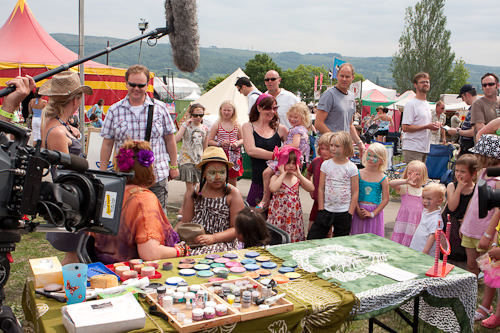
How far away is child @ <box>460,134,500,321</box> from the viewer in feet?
11.6

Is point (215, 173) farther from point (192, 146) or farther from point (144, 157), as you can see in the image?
point (192, 146)

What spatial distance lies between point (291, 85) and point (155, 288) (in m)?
88.2

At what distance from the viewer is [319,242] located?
3178mm

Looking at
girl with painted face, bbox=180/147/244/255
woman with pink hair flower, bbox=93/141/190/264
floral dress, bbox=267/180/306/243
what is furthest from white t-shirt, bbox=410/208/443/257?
woman with pink hair flower, bbox=93/141/190/264

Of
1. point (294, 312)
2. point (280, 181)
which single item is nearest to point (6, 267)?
point (294, 312)

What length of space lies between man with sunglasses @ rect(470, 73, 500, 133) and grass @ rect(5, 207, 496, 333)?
2465 millimetres

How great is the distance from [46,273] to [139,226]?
678 mm

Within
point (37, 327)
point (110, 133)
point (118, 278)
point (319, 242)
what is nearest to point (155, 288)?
point (118, 278)

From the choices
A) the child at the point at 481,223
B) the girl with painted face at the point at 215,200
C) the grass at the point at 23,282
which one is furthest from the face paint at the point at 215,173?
the child at the point at 481,223

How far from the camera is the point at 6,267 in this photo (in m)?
1.70

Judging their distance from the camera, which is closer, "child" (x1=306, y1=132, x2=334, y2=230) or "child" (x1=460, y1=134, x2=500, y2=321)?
"child" (x1=460, y1=134, x2=500, y2=321)

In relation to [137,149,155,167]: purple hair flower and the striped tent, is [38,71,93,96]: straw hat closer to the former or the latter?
[137,149,155,167]: purple hair flower

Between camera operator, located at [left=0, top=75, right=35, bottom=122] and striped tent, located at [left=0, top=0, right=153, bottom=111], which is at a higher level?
striped tent, located at [left=0, top=0, right=153, bottom=111]

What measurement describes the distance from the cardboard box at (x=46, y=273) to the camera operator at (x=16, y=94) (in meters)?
0.98
